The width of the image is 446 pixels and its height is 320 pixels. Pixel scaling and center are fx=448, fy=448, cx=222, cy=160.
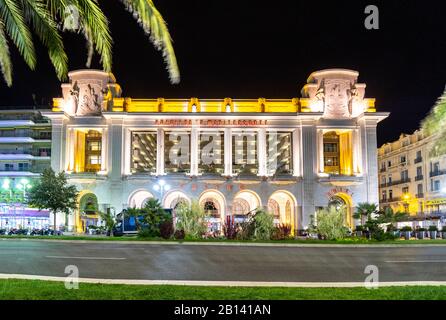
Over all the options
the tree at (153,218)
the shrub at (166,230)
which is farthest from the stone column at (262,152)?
the shrub at (166,230)

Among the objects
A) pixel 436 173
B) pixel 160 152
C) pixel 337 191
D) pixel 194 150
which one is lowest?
pixel 337 191

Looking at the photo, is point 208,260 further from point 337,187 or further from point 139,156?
point 139,156

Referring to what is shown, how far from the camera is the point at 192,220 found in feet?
96.6

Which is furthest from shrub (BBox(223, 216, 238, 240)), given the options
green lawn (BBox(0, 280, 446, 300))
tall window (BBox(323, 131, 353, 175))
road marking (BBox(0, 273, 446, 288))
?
tall window (BBox(323, 131, 353, 175))

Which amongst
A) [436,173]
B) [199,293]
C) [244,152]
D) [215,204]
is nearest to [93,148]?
[215,204]

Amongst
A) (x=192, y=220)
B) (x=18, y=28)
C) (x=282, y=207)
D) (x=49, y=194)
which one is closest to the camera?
(x=18, y=28)

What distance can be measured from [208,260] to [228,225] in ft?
46.2

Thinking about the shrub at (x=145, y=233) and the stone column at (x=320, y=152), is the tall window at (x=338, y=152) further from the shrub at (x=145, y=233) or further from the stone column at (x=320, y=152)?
the shrub at (x=145, y=233)

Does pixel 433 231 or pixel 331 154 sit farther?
pixel 331 154

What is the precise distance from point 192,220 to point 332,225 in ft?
30.8

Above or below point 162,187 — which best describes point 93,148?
above

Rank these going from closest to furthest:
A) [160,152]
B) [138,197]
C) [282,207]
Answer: [160,152]
[138,197]
[282,207]

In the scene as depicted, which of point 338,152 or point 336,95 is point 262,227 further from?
point 338,152

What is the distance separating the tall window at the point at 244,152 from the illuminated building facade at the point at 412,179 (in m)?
20.6
